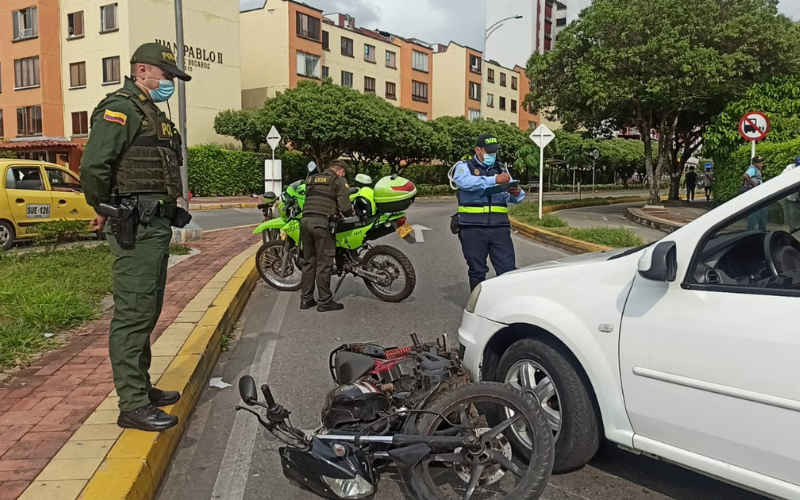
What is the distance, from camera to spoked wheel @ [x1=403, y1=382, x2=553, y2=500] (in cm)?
285

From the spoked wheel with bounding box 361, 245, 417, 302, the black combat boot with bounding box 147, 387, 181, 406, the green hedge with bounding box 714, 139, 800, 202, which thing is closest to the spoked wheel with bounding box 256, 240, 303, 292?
the spoked wheel with bounding box 361, 245, 417, 302

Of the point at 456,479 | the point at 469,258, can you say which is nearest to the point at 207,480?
the point at 456,479

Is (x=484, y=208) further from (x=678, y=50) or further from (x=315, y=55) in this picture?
(x=315, y=55)

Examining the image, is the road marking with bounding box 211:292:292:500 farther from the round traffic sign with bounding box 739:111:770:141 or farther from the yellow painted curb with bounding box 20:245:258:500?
the round traffic sign with bounding box 739:111:770:141

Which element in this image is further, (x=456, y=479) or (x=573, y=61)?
(x=573, y=61)

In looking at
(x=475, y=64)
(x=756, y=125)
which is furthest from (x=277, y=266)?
(x=475, y=64)

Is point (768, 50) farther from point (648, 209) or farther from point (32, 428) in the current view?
point (32, 428)

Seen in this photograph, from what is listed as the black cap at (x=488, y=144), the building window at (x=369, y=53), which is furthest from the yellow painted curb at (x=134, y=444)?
the building window at (x=369, y=53)

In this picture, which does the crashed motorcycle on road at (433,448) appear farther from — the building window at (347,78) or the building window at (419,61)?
the building window at (419,61)

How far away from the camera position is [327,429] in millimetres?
3305

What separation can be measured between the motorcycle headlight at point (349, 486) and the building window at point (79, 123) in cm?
3752

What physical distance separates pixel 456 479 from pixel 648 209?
22176 mm

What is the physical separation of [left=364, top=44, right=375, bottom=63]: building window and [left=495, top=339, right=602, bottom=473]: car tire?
52.2 meters

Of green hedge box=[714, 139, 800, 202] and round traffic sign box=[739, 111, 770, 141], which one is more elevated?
round traffic sign box=[739, 111, 770, 141]
